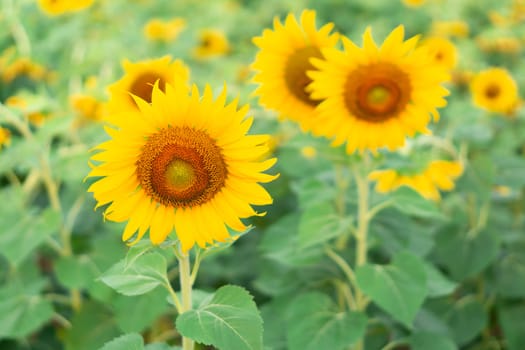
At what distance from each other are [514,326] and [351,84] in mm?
1255

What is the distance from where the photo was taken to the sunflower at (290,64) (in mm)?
1966

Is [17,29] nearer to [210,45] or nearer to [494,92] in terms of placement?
[210,45]

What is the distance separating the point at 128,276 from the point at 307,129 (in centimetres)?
74

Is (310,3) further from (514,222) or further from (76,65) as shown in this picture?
(514,222)

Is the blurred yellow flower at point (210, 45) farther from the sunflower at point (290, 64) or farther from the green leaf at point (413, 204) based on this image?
the green leaf at point (413, 204)

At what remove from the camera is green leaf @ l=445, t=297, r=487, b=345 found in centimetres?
252

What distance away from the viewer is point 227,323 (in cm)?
140

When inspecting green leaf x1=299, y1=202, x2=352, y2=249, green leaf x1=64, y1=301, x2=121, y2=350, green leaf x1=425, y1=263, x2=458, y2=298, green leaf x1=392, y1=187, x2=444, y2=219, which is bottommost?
green leaf x1=64, y1=301, x2=121, y2=350

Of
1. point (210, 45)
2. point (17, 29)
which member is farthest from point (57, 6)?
point (210, 45)

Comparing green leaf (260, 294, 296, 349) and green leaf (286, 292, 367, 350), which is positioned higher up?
green leaf (286, 292, 367, 350)

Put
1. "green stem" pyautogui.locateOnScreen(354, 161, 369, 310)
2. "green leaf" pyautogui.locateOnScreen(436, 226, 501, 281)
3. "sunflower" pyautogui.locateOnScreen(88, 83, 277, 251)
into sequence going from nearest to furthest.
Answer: "sunflower" pyautogui.locateOnScreen(88, 83, 277, 251) < "green stem" pyautogui.locateOnScreen(354, 161, 369, 310) < "green leaf" pyautogui.locateOnScreen(436, 226, 501, 281)

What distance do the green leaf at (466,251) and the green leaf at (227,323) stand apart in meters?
1.30

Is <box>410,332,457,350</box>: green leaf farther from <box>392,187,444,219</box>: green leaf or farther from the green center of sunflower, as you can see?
the green center of sunflower

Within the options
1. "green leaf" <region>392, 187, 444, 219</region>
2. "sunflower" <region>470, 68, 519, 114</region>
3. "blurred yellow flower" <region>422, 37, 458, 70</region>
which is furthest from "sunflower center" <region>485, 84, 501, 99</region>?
"green leaf" <region>392, 187, 444, 219</region>
